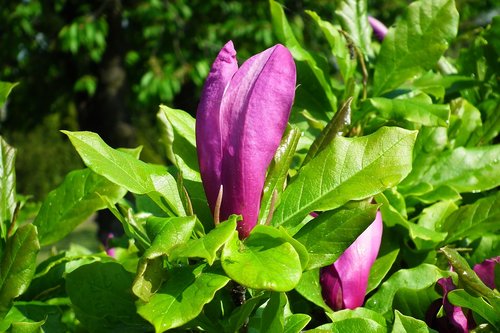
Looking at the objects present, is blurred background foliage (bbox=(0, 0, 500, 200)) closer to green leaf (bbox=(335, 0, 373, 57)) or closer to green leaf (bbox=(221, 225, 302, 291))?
green leaf (bbox=(335, 0, 373, 57))

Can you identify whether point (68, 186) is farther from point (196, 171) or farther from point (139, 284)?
point (139, 284)

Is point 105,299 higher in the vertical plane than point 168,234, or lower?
lower

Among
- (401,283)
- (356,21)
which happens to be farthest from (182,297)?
(356,21)

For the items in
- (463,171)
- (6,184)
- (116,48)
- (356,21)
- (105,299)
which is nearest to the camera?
(105,299)

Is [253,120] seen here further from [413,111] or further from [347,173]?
[413,111]

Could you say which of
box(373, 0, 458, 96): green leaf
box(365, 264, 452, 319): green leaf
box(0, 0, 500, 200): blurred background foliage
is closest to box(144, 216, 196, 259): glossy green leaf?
box(365, 264, 452, 319): green leaf

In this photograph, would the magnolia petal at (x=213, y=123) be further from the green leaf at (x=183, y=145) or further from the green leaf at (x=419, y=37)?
the green leaf at (x=419, y=37)

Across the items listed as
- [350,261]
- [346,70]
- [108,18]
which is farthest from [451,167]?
[108,18]

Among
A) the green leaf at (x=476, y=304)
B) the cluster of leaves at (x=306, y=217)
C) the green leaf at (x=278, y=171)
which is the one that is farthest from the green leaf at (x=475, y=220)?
the green leaf at (x=278, y=171)
